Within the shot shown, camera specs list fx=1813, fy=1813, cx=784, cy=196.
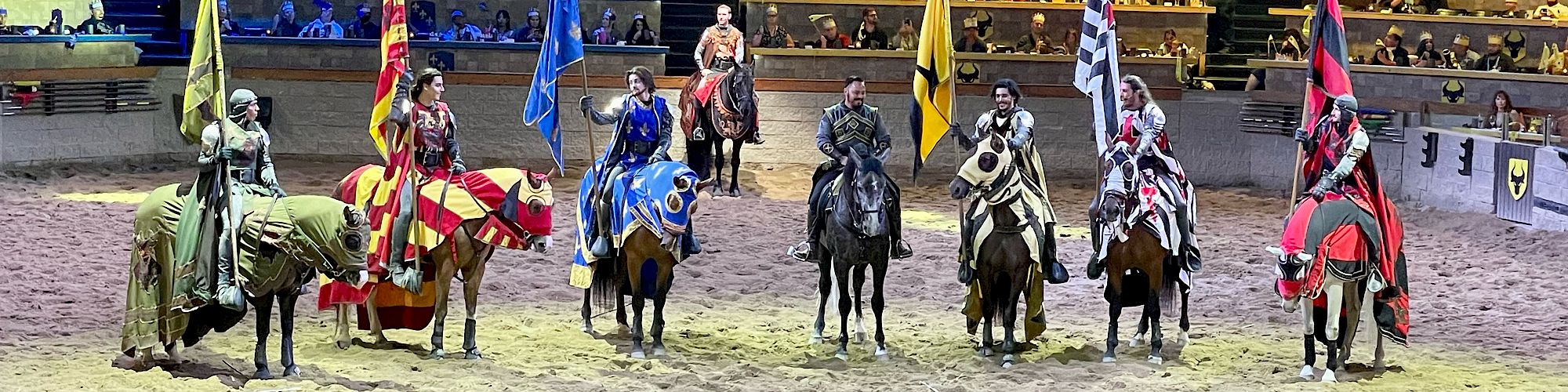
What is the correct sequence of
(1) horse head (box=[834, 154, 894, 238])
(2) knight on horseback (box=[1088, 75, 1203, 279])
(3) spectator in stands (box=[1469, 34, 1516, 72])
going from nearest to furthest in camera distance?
(1) horse head (box=[834, 154, 894, 238])
(2) knight on horseback (box=[1088, 75, 1203, 279])
(3) spectator in stands (box=[1469, 34, 1516, 72])

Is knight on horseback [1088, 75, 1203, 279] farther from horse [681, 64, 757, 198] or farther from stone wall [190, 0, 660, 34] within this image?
stone wall [190, 0, 660, 34]

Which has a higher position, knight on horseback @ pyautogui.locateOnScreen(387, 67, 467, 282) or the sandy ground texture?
knight on horseback @ pyautogui.locateOnScreen(387, 67, 467, 282)

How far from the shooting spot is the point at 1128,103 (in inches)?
416

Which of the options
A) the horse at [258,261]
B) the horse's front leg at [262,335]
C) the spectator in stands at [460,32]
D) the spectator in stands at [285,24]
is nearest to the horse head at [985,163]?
the horse at [258,261]

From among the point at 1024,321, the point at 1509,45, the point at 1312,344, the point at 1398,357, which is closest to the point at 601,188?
the point at 1024,321

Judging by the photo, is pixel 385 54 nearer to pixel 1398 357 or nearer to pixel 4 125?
pixel 1398 357

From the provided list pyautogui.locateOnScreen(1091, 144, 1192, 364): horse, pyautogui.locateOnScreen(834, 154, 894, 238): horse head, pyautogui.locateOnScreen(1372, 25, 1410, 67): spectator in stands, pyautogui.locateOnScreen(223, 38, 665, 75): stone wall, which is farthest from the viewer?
pyautogui.locateOnScreen(223, 38, 665, 75): stone wall

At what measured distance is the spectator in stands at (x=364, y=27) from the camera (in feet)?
70.2

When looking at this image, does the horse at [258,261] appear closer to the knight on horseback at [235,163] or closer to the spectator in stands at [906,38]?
the knight on horseback at [235,163]

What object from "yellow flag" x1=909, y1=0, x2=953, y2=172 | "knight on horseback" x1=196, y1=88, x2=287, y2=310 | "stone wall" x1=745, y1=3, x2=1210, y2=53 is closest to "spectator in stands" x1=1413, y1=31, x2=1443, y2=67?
"stone wall" x1=745, y1=3, x2=1210, y2=53

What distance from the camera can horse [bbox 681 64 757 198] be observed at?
1791 centimetres

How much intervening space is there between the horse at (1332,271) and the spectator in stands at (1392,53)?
10.8 m

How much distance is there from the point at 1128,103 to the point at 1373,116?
322 inches

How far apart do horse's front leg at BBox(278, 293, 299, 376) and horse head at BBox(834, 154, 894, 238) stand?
3026mm
